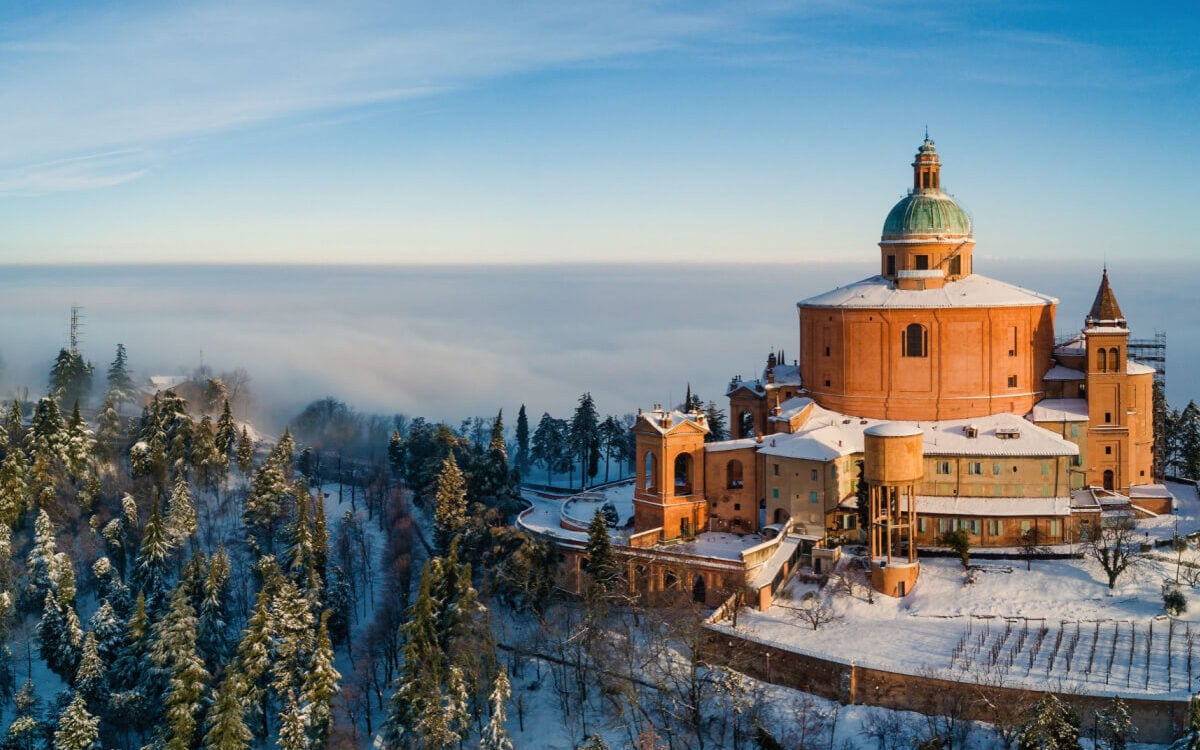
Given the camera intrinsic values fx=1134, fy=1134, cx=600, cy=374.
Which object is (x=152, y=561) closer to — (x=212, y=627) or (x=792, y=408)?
(x=212, y=627)

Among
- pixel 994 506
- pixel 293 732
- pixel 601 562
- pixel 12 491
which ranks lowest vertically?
pixel 293 732

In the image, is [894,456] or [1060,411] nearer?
[894,456]

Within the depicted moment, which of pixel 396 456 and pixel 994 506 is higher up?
pixel 994 506

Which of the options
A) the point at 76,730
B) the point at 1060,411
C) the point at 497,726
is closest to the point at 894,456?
the point at 1060,411

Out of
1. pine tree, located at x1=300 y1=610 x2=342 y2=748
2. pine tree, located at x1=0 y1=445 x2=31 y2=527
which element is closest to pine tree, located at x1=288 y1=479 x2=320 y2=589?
pine tree, located at x1=300 y1=610 x2=342 y2=748

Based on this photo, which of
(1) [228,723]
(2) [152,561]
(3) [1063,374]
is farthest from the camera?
(3) [1063,374]

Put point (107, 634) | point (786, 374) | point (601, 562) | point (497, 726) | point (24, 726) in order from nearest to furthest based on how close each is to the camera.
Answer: point (497, 726) < point (24, 726) < point (107, 634) < point (601, 562) < point (786, 374)

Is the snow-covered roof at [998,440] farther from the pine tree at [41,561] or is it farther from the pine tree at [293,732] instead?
the pine tree at [41,561]
